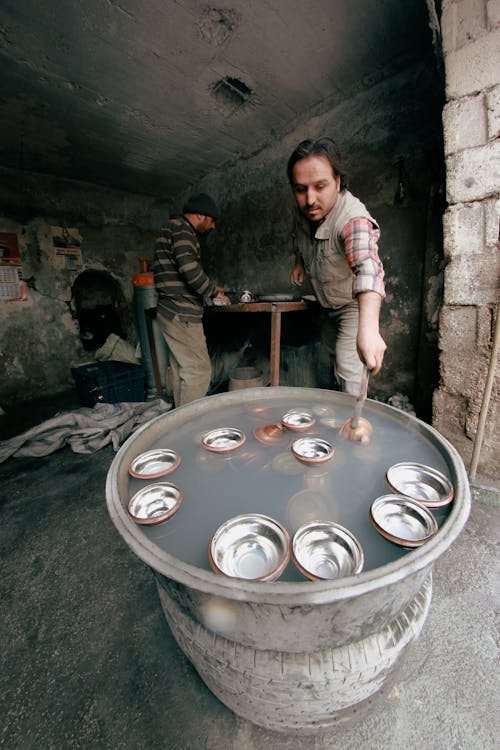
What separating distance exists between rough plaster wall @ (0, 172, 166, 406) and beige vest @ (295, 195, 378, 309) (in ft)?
15.9

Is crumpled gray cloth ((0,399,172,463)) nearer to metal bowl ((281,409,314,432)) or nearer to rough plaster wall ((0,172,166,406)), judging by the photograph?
rough plaster wall ((0,172,166,406))

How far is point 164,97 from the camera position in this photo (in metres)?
3.39

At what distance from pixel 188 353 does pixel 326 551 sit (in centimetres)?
317

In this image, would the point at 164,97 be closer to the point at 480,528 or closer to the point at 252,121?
the point at 252,121

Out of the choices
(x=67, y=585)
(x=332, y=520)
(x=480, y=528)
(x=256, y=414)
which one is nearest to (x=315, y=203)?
(x=256, y=414)

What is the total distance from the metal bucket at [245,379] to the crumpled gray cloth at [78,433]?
1197mm

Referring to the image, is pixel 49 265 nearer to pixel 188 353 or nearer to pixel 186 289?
pixel 186 289

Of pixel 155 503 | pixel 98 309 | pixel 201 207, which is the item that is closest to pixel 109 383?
pixel 201 207

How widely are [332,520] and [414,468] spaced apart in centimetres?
43

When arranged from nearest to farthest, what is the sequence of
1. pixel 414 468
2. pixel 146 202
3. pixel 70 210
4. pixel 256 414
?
pixel 414 468 < pixel 256 414 < pixel 70 210 < pixel 146 202

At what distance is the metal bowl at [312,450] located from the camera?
128cm

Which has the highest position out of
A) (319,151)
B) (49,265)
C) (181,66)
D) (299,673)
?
(181,66)

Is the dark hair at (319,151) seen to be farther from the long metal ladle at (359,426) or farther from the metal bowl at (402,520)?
the metal bowl at (402,520)

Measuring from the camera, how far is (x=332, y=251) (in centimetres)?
232
